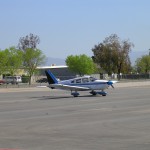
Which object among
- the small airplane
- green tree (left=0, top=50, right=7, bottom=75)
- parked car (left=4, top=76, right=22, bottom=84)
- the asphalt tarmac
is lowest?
the asphalt tarmac

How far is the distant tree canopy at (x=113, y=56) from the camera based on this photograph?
127m

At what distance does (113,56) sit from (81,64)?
9.16 m

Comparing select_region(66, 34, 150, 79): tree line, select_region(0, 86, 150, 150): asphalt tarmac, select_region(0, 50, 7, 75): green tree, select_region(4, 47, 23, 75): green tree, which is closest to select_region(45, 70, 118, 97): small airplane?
select_region(0, 86, 150, 150): asphalt tarmac

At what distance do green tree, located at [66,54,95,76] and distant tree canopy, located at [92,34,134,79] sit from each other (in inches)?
148

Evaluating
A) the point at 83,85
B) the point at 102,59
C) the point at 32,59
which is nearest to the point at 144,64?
the point at 102,59

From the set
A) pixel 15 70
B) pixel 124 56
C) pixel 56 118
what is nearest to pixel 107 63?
pixel 124 56

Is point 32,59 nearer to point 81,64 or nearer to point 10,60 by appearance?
point 10,60

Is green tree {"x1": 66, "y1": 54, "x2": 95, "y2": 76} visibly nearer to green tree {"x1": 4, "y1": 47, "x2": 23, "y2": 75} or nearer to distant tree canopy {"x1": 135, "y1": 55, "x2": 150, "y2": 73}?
distant tree canopy {"x1": 135, "y1": 55, "x2": 150, "y2": 73}

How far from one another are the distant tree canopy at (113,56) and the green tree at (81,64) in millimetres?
3757

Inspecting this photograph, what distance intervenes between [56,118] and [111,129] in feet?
16.9

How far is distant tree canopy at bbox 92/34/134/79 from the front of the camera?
12700cm

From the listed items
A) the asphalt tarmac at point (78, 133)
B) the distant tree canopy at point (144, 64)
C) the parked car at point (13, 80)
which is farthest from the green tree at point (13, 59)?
the asphalt tarmac at point (78, 133)

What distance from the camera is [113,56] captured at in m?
128

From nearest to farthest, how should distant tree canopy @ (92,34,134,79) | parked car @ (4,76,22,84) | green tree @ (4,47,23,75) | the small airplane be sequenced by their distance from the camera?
the small airplane < parked car @ (4,76,22,84) < green tree @ (4,47,23,75) < distant tree canopy @ (92,34,134,79)
